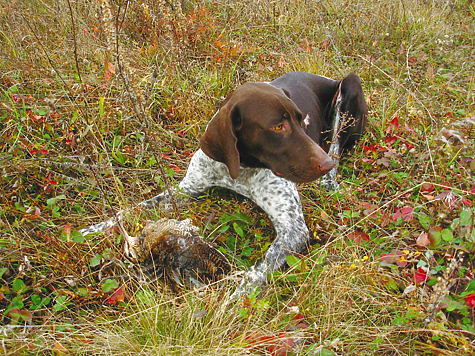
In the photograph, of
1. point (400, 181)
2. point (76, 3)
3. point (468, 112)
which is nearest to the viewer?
point (400, 181)

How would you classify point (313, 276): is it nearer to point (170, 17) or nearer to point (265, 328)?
point (265, 328)

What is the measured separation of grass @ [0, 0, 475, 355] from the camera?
201 cm

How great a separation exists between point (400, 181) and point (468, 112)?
1368 mm

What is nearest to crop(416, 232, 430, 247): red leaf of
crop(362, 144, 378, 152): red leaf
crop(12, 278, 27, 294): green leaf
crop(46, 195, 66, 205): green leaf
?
crop(362, 144, 378, 152): red leaf

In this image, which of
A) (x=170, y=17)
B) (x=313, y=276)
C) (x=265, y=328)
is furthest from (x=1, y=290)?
(x=170, y=17)

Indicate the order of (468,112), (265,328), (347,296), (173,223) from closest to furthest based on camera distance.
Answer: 1. (265,328)
2. (347,296)
3. (173,223)
4. (468,112)

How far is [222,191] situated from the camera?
11.1 ft

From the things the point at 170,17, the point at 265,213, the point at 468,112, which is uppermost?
the point at 170,17

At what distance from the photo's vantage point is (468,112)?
12.7ft

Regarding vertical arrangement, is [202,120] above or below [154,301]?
above

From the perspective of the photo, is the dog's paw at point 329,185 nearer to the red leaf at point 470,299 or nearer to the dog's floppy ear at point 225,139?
the dog's floppy ear at point 225,139

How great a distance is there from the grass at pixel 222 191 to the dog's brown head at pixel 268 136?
1.40ft

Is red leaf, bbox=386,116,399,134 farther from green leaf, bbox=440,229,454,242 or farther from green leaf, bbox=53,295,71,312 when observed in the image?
green leaf, bbox=53,295,71,312

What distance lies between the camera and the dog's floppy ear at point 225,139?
257cm
